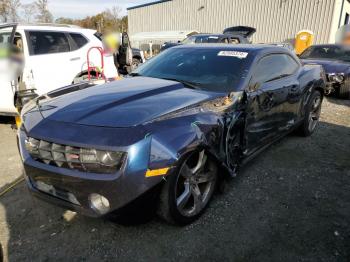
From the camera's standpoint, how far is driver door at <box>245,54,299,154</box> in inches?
137

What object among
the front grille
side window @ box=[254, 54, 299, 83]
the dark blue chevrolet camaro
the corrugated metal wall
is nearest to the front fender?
the dark blue chevrolet camaro

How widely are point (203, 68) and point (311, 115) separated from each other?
8.85 ft

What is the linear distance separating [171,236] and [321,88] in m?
4.09

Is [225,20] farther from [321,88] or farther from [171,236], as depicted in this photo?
[171,236]

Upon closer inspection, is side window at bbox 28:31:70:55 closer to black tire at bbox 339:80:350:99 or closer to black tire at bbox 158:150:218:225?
black tire at bbox 158:150:218:225


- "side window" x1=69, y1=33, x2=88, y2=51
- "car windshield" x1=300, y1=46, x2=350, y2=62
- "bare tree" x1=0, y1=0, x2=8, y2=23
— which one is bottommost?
"car windshield" x1=300, y1=46, x2=350, y2=62

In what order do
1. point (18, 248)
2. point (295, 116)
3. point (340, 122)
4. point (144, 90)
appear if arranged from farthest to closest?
point (340, 122) < point (295, 116) < point (144, 90) < point (18, 248)

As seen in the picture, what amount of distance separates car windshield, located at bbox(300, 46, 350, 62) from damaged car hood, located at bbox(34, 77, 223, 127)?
822cm

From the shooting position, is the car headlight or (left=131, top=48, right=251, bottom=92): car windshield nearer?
(left=131, top=48, right=251, bottom=92): car windshield

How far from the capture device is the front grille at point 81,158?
2.26 metres

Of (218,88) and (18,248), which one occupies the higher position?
(218,88)

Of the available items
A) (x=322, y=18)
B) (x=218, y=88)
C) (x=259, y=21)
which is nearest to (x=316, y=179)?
(x=218, y=88)

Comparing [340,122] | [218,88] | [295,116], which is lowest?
[340,122]

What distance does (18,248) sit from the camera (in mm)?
2594
